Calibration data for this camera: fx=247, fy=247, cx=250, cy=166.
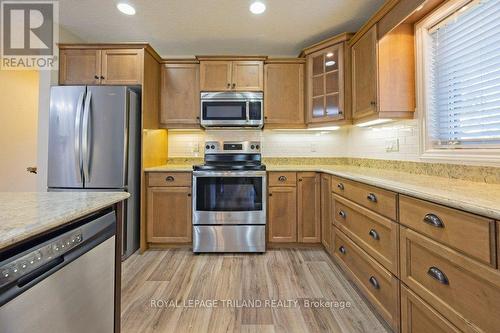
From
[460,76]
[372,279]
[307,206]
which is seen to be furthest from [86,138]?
[460,76]

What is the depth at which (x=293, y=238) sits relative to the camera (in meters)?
2.79

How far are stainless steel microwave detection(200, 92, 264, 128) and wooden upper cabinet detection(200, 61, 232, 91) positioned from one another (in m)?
0.10

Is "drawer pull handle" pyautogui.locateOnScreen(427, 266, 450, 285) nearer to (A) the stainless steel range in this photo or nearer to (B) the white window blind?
(B) the white window blind

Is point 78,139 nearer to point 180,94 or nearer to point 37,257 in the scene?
point 180,94

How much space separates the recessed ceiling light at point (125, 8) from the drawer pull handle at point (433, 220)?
290cm

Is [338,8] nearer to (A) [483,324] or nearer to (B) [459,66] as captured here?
(B) [459,66]

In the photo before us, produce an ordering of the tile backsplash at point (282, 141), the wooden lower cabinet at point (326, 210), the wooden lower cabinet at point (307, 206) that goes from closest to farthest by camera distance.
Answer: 1. the wooden lower cabinet at point (326, 210)
2. the wooden lower cabinet at point (307, 206)
3. the tile backsplash at point (282, 141)

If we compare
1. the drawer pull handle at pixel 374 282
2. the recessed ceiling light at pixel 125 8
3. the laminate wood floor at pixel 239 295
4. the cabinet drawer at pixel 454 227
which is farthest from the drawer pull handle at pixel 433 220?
the recessed ceiling light at pixel 125 8

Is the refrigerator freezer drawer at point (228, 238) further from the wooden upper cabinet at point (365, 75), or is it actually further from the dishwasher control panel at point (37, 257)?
the dishwasher control panel at point (37, 257)

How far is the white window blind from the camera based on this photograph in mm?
1467

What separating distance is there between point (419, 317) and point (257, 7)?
265 centimetres

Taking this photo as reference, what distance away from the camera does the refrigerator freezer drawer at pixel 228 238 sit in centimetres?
270

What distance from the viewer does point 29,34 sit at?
8.64 ft

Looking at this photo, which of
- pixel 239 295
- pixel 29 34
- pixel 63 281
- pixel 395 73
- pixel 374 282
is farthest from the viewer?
pixel 29 34
